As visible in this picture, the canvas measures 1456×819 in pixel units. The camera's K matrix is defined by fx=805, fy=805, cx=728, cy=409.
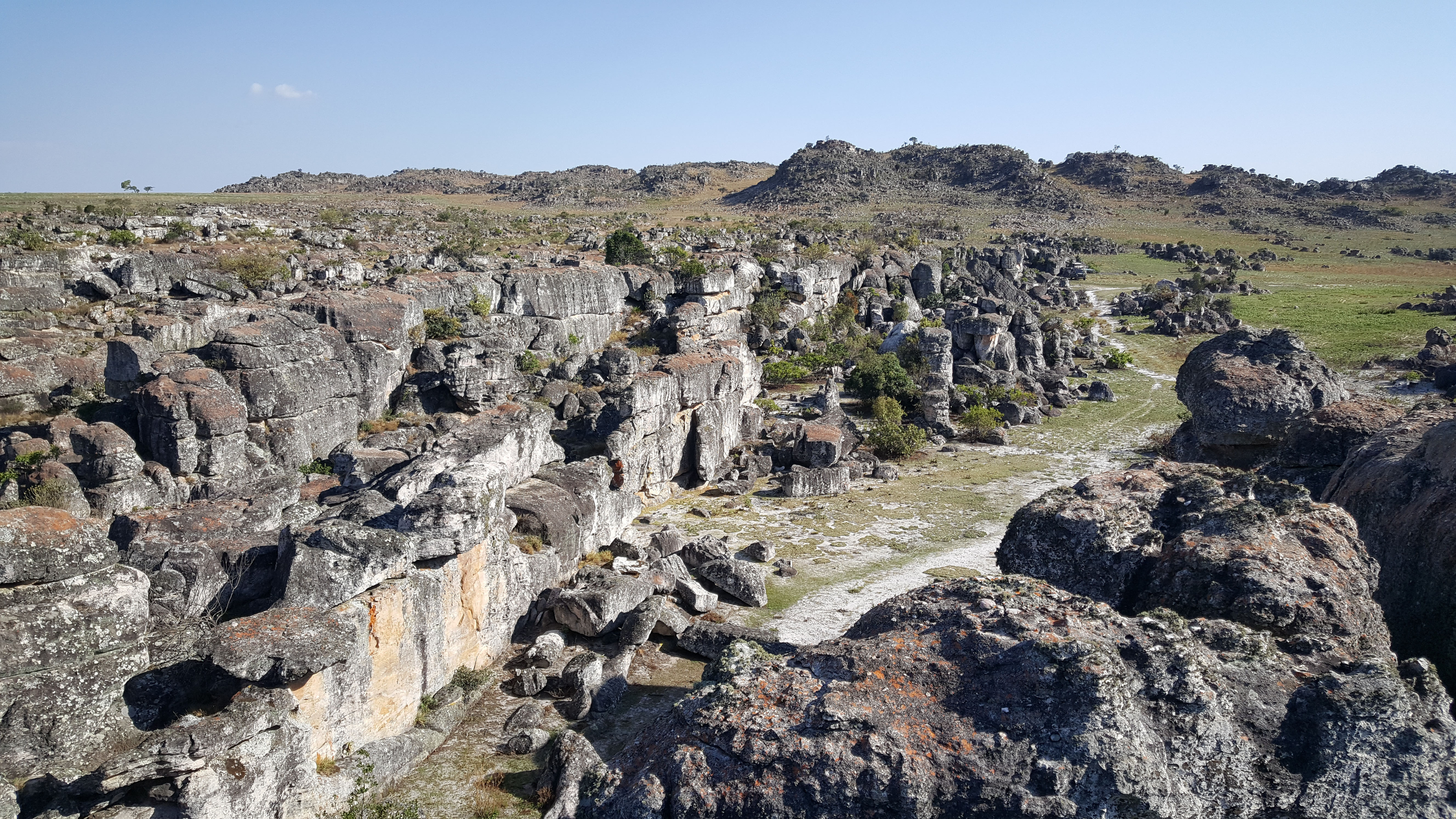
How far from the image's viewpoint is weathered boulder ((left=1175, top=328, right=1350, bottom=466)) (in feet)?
58.9

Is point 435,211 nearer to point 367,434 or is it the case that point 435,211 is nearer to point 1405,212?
point 367,434

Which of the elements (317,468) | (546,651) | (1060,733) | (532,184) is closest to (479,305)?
(317,468)

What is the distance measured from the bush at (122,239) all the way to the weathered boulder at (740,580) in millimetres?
33388

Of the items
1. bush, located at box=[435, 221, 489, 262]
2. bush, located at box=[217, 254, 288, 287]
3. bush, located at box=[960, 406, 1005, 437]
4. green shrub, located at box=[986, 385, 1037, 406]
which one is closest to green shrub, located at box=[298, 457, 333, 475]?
bush, located at box=[217, 254, 288, 287]

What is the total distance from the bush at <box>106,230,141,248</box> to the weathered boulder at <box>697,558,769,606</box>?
33.4 metres

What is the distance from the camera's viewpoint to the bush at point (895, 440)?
30328mm

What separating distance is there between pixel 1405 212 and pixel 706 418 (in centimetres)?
12703

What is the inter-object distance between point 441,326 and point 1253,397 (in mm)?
25288

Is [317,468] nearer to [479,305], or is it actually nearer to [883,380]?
[479,305]

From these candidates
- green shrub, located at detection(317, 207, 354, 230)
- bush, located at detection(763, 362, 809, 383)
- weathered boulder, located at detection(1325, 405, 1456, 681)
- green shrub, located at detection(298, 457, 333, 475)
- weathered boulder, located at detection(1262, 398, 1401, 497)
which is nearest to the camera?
weathered boulder, located at detection(1325, 405, 1456, 681)

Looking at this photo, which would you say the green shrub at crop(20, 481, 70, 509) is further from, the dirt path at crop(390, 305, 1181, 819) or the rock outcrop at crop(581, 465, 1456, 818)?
the rock outcrop at crop(581, 465, 1456, 818)

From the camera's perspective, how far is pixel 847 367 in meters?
Result: 41.3

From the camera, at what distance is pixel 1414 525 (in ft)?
36.4

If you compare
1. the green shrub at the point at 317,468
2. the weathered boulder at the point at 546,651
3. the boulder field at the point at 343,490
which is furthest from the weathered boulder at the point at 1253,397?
the green shrub at the point at 317,468
